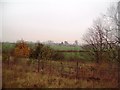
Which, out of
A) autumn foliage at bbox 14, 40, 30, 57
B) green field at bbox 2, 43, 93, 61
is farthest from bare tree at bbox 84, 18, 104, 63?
autumn foliage at bbox 14, 40, 30, 57

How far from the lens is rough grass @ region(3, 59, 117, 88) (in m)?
5.44

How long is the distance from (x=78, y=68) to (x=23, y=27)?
1144mm

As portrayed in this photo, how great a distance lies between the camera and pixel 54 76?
5.49m

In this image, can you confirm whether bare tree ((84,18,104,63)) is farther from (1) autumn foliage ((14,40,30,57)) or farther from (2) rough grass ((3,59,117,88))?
(1) autumn foliage ((14,40,30,57))

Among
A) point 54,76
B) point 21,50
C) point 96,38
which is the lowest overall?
point 54,76

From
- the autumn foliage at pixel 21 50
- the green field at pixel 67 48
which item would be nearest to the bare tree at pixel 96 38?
the green field at pixel 67 48

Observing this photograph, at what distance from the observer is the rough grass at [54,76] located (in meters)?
5.44

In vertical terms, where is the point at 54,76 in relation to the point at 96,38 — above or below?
below

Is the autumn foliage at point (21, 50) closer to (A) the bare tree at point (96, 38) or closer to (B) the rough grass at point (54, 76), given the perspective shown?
(B) the rough grass at point (54, 76)

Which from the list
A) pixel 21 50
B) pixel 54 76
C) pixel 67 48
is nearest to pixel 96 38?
pixel 67 48

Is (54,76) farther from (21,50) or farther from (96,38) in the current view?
(96,38)

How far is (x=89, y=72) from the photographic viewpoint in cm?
545

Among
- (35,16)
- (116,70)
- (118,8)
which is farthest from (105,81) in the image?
(35,16)

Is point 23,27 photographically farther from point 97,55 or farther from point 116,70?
point 116,70
